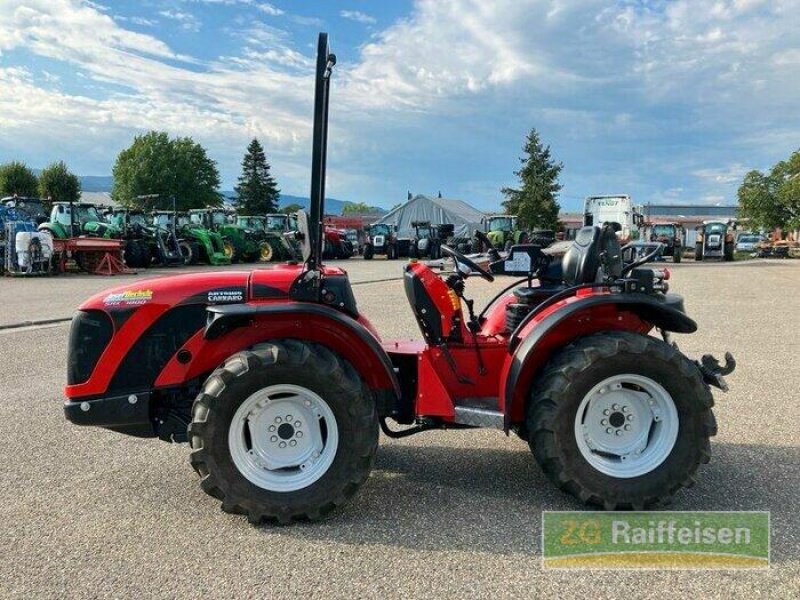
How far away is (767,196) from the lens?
51.2m

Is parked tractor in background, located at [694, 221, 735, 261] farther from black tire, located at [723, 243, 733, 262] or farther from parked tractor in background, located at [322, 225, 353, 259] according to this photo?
parked tractor in background, located at [322, 225, 353, 259]

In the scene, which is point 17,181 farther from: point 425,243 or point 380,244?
point 425,243

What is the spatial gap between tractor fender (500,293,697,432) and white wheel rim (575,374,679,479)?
1.05ft

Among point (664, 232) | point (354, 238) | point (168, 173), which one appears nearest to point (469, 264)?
point (664, 232)

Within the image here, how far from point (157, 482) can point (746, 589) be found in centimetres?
296

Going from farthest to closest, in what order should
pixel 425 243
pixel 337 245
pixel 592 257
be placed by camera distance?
pixel 337 245 → pixel 425 243 → pixel 592 257

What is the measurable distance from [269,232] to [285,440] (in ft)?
84.3

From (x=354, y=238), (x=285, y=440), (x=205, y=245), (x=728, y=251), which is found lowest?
(x=285, y=440)

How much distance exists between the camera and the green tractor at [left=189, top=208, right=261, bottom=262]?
25.9m

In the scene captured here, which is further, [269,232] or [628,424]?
[269,232]

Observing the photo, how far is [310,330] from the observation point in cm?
323

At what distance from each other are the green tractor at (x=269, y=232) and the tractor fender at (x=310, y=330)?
834 inches

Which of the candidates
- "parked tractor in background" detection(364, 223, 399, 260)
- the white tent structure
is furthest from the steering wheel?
the white tent structure

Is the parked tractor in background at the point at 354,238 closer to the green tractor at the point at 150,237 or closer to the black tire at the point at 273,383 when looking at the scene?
the green tractor at the point at 150,237
